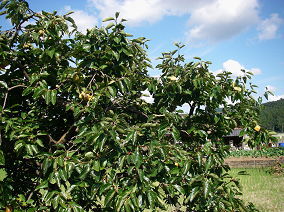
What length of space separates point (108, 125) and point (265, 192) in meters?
7.64

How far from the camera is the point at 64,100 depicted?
271cm

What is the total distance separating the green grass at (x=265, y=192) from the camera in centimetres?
657

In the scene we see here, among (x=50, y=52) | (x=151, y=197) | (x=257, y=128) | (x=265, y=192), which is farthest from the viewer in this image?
(x=265, y=192)

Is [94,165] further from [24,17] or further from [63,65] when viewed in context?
[24,17]

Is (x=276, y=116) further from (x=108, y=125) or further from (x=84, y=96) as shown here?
(x=108, y=125)

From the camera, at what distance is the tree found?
198cm

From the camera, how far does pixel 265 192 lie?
8.16 meters

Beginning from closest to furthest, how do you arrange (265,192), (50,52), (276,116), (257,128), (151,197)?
(151,197), (50,52), (257,128), (265,192), (276,116)

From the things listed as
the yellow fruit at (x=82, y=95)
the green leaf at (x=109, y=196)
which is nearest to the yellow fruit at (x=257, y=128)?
the green leaf at (x=109, y=196)

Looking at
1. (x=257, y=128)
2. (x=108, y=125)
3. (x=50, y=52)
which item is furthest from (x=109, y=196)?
(x=257, y=128)

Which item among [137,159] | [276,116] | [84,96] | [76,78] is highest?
[276,116]

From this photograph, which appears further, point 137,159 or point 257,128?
point 257,128

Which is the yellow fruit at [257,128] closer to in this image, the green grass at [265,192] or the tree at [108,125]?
the tree at [108,125]

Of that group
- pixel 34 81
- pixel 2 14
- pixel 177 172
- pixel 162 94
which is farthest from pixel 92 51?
pixel 177 172
